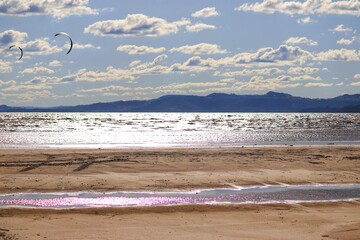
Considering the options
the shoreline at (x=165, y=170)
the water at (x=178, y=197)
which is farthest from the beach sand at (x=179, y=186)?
the water at (x=178, y=197)

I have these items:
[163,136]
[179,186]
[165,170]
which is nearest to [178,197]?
[179,186]

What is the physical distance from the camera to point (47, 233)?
17.0 metres

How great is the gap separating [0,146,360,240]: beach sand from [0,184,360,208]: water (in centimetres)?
120

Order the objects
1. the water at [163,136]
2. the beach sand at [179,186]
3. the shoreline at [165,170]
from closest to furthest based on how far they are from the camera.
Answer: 1. the beach sand at [179,186]
2. the shoreline at [165,170]
3. the water at [163,136]

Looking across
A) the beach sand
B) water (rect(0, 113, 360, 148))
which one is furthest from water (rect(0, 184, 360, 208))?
water (rect(0, 113, 360, 148))

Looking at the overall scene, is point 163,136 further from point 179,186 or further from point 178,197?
point 178,197

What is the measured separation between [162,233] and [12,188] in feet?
37.0

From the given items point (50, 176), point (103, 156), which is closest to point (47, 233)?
point (50, 176)

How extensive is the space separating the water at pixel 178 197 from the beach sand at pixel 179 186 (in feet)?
3.94

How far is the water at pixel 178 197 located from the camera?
21.8 meters

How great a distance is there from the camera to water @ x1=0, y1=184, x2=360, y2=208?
2183cm

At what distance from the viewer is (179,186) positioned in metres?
26.3

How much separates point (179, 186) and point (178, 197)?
9.80 ft

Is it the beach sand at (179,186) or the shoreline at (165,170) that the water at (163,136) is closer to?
the shoreline at (165,170)
